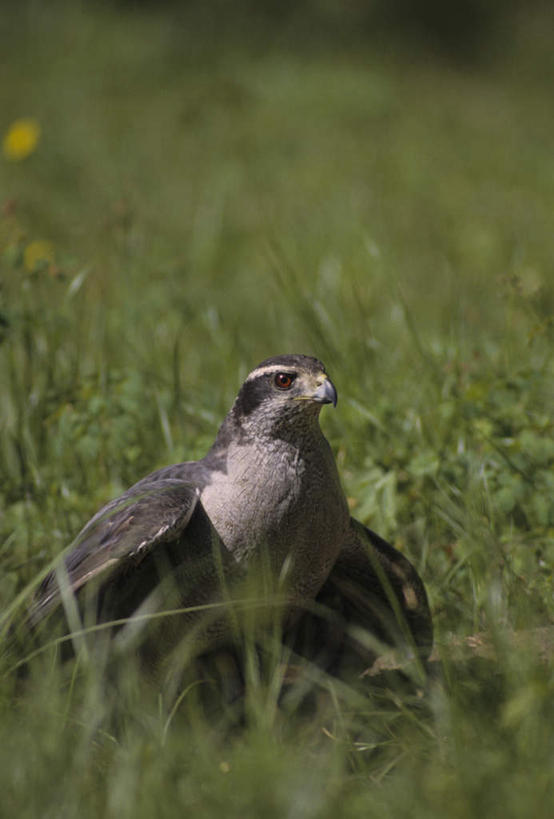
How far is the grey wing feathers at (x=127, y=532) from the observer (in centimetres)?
322

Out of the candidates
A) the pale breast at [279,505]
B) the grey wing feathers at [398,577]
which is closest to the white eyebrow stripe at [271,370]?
the pale breast at [279,505]

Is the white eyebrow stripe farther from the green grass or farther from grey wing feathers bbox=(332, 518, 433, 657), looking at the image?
the green grass

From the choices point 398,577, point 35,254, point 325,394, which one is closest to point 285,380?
point 325,394

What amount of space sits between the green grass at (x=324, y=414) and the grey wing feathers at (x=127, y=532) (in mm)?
284

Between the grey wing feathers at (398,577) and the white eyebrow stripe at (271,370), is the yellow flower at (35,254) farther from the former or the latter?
the grey wing feathers at (398,577)

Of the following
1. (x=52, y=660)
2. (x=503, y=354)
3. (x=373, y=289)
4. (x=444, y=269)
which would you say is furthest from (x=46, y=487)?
(x=444, y=269)

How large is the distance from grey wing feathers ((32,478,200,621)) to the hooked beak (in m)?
0.51

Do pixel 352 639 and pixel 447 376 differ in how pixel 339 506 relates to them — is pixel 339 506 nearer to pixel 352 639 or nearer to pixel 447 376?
pixel 352 639

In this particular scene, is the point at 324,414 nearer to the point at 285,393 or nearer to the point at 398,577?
the point at 398,577

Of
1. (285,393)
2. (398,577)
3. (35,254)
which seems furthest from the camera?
(35,254)

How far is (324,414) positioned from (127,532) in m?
1.44

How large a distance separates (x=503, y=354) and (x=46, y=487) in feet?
6.60

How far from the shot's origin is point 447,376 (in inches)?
174

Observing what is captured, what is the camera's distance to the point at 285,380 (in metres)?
3.37
